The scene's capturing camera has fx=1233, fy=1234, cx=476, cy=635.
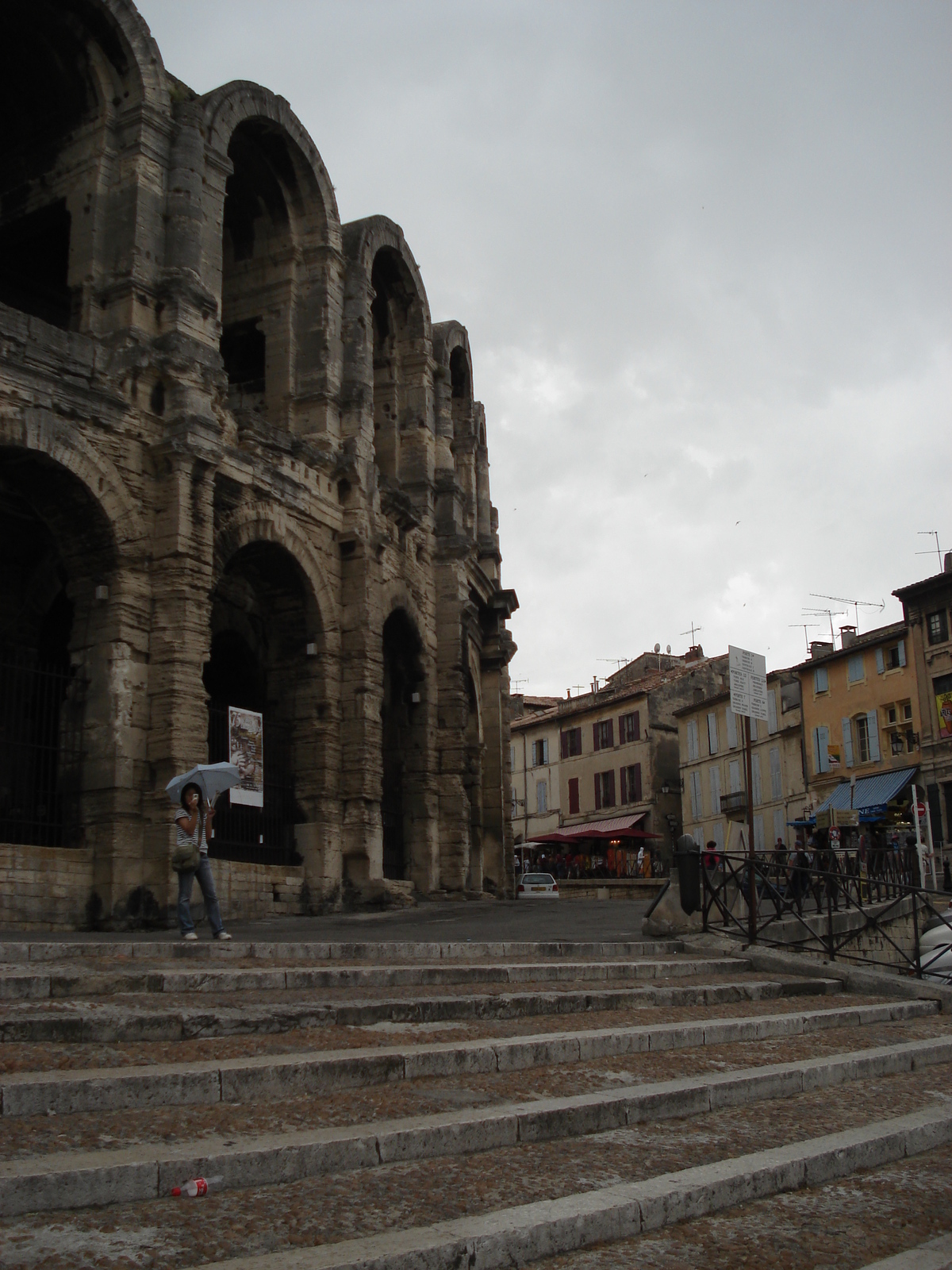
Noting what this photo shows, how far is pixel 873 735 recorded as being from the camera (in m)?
40.0

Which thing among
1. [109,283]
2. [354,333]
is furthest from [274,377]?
[109,283]

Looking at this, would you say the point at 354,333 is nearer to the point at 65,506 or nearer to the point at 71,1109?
the point at 65,506

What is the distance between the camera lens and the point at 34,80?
17656 millimetres

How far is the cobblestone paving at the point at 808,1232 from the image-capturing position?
407cm

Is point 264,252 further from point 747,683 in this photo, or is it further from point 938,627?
point 938,627

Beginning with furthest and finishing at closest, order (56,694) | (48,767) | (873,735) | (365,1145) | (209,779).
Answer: (873,735) < (56,694) < (48,767) < (209,779) < (365,1145)

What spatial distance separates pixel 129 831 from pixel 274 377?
9.16m

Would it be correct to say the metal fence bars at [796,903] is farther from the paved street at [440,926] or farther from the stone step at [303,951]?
the stone step at [303,951]

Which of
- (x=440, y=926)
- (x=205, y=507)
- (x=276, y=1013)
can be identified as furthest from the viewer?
(x=205, y=507)

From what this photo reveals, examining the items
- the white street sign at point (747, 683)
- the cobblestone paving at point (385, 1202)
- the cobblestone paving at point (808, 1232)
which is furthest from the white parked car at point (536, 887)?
the cobblestone paving at point (808, 1232)

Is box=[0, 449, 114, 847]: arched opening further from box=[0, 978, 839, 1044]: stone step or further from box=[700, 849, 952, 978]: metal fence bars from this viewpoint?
box=[0, 978, 839, 1044]: stone step

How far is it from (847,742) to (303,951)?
3465 centimetres

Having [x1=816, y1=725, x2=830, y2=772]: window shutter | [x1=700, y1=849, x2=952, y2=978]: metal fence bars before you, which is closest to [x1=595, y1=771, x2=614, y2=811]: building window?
[x1=816, y1=725, x2=830, y2=772]: window shutter

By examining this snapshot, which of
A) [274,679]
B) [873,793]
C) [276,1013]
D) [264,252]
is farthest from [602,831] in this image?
[276,1013]
